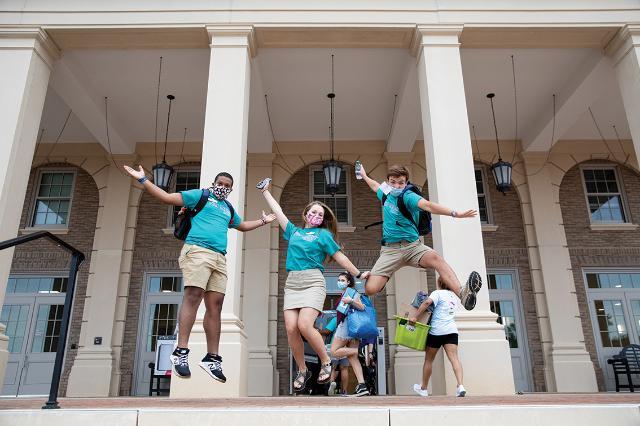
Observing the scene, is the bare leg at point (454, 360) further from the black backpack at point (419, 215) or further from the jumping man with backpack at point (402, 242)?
the black backpack at point (419, 215)

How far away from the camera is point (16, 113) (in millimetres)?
8547

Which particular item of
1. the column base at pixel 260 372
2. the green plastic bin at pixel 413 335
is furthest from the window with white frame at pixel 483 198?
the green plastic bin at pixel 413 335

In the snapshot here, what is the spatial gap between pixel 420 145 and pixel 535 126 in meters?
3.16

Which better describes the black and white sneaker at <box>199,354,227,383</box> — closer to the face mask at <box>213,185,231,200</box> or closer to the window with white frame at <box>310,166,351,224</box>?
the face mask at <box>213,185,231,200</box>

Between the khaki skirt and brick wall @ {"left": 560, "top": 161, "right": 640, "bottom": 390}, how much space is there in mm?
10623

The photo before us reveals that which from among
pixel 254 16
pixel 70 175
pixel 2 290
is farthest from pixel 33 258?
pixel 254 16

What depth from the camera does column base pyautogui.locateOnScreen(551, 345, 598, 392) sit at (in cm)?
1222

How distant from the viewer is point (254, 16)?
935 cm

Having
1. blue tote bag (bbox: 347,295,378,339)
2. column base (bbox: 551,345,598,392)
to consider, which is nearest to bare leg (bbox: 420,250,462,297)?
blue tote bag (bbox: 347,295,378,339)

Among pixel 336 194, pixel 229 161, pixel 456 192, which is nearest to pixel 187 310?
pixel 229 161

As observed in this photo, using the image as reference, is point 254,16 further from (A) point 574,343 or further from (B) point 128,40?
(A) point 574,343

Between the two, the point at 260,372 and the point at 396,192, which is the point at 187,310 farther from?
the point at 260,372

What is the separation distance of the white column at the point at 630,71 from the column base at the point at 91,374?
1243 centimetres

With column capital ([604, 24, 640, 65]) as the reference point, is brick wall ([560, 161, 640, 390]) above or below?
below
